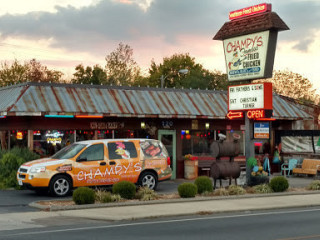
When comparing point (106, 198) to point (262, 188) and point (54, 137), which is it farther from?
point (54, 137)

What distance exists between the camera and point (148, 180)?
21859mm

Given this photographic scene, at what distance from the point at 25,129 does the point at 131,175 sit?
622 centimetres

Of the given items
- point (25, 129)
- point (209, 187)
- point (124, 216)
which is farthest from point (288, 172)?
point (124, 216)

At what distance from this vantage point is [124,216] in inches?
588

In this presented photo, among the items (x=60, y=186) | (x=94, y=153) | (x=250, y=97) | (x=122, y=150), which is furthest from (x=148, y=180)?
(x=250, y=97)

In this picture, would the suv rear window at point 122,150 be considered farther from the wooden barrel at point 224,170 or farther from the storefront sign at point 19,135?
the storefront sign at point 19,135

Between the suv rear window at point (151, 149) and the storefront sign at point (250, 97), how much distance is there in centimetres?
367

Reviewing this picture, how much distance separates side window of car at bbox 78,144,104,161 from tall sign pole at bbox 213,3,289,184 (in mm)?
6011

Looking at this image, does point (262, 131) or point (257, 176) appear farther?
point (262, 131)

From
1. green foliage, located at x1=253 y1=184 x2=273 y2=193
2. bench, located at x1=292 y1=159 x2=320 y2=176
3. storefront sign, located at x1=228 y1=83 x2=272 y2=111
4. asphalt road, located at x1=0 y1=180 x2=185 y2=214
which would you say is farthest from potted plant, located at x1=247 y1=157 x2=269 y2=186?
bench, located at x1=292 y1=159 x2=320 y2=176

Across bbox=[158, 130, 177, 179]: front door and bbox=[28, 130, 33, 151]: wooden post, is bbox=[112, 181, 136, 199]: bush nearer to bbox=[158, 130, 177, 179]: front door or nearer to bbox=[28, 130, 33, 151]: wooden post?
bbox=[28, 130, 33, 151]: wooden post

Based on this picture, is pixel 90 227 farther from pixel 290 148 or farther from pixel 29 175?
pixel 290 148

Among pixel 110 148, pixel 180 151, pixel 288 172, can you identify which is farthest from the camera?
pixel 288 172

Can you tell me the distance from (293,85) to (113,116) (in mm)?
54764
